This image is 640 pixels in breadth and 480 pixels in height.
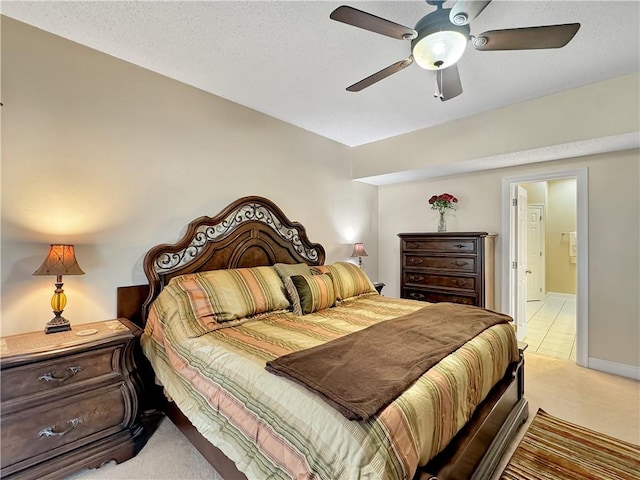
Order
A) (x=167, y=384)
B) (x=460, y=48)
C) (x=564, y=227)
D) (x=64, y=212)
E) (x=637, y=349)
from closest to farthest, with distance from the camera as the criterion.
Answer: (x=460, y=48) < (x=167, y=384) < (x=64, y=212) < (x=637, y=349) < (x=564, y=227)

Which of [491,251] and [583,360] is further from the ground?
[491,251]

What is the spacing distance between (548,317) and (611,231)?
8.70ft

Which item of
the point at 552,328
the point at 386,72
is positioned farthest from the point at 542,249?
the point at 386,72

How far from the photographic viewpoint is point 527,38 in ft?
5.20

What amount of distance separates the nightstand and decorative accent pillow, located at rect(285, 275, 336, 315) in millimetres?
1201

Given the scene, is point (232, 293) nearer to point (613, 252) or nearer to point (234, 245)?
point (234, 245)

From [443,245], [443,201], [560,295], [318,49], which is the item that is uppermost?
[318,49]

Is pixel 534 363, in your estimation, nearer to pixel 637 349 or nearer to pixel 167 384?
pixel 637 349

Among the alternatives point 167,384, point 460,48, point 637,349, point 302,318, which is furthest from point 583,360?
point 167,384

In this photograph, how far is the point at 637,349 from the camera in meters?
2.96

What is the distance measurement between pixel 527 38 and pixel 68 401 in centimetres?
319

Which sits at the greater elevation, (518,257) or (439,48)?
(439,48)

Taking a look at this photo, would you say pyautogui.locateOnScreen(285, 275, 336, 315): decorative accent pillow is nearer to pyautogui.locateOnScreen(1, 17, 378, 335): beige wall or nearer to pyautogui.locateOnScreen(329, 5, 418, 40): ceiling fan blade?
pyautogui.locateOnScreen(1, 17, 378, 335): beige wall

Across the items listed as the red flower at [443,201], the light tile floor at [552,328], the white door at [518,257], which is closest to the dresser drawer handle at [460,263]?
the white door at [518,257]
